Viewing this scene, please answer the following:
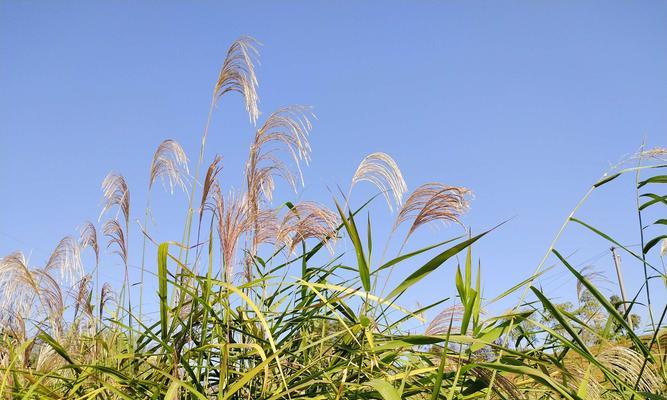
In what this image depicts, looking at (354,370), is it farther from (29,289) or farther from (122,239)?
(29,289)

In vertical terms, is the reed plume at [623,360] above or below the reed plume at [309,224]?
below

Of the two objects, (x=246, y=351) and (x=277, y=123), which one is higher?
(x=277, y=123)

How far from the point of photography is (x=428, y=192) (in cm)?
239

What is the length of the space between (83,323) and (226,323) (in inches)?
72.8

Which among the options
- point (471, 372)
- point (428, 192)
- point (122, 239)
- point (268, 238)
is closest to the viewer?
point (471, 372)

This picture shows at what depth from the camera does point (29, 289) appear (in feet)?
12.7

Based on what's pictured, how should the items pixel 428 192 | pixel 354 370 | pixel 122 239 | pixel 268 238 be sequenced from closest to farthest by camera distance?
pixel 354 370
pixel 428 192
pixel 268 238
pixel 122 239

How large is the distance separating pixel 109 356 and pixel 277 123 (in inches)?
51.1

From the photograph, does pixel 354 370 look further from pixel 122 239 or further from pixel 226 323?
pixel 122 239

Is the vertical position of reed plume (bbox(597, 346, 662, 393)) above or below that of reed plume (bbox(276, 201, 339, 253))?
below

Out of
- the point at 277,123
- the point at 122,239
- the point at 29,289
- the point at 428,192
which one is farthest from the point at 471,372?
the point at 29,289

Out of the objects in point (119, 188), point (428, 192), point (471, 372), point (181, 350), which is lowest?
point (471, 372)

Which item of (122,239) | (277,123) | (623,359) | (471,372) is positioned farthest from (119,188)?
(623,359)

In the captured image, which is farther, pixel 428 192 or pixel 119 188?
pixel 119 188
